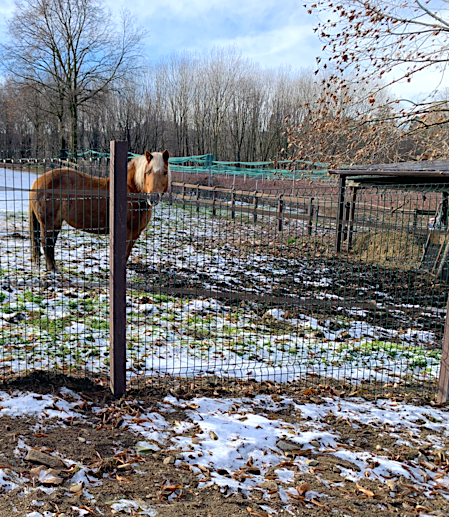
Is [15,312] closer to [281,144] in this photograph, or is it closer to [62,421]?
[62,421]

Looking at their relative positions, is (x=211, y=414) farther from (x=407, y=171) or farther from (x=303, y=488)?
(x=407, y=171)

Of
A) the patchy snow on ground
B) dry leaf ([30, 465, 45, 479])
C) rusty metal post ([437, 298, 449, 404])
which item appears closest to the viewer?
dry leaf ([30, 465, 45, 479])

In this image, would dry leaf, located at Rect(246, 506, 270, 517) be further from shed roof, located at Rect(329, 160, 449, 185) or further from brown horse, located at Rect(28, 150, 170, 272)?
shed roof, located at Rect(329, 160, 449, 185)

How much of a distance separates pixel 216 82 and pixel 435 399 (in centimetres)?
4489

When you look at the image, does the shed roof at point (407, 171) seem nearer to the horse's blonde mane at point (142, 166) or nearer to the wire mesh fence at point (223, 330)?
the wire mesh fence at point (223, 330)

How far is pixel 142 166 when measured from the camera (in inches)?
263

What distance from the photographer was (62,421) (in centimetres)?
327

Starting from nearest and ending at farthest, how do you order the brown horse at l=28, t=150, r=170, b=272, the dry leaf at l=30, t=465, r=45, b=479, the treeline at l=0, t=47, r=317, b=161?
the dry leaf at l=30, t=465, r=45, b=479, the brown horse at l=28, t=150, r=170, b=272, the treeline at l=0, t=47, r=317, b=161

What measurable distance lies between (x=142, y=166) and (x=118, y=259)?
335cm

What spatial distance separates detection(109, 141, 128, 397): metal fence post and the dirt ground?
324mm

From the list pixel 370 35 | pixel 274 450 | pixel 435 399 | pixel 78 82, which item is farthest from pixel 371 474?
pixel 78 82

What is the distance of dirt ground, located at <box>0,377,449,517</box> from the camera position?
2406mm

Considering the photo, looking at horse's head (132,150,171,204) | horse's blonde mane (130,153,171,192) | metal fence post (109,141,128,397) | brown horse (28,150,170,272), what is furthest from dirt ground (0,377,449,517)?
horse's blonde mane (130,153,171,192)

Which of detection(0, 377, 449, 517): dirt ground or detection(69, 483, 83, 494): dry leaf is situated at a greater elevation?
detection(69, 483, 83, 494): dry leaf
